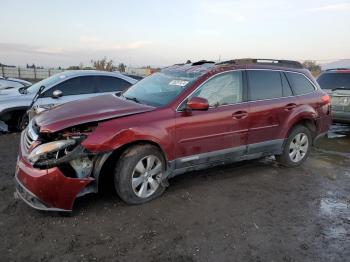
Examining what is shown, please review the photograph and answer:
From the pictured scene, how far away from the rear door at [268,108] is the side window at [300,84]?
15 centimetres

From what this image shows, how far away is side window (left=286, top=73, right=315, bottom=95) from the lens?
6.52m

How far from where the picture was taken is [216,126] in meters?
5.25

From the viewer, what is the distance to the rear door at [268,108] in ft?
19.0

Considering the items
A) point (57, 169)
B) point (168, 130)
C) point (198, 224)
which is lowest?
point (198, 224)

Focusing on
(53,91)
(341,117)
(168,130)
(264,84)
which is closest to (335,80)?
(341,117)

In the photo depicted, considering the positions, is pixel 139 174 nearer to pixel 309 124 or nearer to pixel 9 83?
pixel 309 124

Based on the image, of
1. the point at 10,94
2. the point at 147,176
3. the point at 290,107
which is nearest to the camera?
the point at 147,176

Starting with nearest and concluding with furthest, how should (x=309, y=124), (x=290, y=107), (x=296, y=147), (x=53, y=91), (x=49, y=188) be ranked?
(x=49, y=188)
(x=290, y=107)
(x=296, y=147)
(x=309, y=124)
(x=53, y=91)

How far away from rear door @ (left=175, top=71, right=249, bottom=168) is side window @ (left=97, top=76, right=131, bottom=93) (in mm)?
4227

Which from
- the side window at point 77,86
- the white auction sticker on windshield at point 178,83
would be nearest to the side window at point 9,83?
the side window at point 77,86

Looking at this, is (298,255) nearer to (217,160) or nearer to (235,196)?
(235,196)

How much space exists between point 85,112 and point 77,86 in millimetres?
4389

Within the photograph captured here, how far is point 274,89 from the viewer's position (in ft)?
20.3

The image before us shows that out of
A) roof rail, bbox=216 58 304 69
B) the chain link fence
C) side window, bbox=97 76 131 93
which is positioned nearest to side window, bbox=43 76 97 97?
side window, bbox=97 76 131 93
